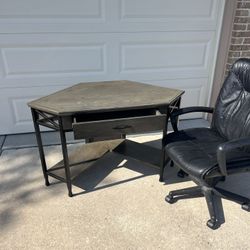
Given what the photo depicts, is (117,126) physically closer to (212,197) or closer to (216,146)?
(216,146)

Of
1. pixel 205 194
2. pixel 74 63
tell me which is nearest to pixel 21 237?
pixel 205 194

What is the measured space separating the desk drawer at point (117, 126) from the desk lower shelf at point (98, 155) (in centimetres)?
44

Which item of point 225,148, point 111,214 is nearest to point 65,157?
point 111,214

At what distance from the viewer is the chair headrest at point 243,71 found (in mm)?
1831

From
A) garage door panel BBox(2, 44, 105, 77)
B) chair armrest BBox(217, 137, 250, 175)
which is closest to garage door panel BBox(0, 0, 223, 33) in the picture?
garage door panel BBox(2, 44, 105, 77)

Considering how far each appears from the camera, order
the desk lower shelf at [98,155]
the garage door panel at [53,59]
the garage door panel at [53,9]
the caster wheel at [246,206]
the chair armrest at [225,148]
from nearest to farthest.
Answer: the chair armrest at [225,148]
the caster wheel at [246,206]
the desk lower shelf at [98,155]
the garage door panel at [53,9]
the garage door panel at [53,59]

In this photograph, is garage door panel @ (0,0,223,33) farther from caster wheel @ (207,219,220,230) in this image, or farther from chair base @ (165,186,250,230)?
caster wheel @ (207,219,220,230)

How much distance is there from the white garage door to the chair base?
1357 mm

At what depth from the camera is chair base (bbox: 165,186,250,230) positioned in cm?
165

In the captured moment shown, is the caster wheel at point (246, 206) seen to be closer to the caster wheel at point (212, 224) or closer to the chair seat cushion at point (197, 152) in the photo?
the caster wheel at point (212, 224)

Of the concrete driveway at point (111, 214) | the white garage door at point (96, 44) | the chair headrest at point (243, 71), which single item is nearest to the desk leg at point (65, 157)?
the concrete driveway at point (111, 214)

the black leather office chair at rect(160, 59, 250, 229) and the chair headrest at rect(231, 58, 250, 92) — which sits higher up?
the chair headrest at rect(231, 58, 250, 92)

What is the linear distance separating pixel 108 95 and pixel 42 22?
1.04m

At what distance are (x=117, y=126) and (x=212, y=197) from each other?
81cm
